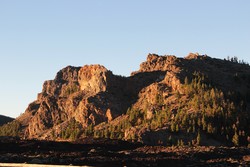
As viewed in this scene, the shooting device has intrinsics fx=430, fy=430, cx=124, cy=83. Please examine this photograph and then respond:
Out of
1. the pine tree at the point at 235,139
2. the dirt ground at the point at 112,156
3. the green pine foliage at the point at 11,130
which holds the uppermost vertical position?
the green pine foliage at the point at 11,130

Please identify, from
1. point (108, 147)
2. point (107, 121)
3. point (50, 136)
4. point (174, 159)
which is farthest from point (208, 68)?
point (174, 159)

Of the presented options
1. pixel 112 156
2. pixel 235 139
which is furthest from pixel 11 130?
pixel 112 156

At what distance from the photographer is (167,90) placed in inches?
5482

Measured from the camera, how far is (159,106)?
130 metres

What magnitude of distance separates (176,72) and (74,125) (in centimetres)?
3871

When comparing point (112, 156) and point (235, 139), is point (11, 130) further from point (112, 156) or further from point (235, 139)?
point (112, 156)

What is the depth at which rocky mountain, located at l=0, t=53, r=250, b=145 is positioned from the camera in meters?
105

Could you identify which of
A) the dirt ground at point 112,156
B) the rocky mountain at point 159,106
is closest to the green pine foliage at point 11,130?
the rocky mountain at point 159,106

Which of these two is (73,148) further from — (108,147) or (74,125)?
(74,125)

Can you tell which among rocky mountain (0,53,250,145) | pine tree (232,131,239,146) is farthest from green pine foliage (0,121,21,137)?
pine tree (232,131,239,146)

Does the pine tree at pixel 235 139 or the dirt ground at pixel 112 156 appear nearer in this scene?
the dirt ground at pixel 112 156

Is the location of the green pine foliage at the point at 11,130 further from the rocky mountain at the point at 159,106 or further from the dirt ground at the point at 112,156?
the dirt ground at the point at 112,156

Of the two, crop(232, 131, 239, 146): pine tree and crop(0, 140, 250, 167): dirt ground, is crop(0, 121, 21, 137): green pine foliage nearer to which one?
crop(0, 140, 250, 167): dirt ground

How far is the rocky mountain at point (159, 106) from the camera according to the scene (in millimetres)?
105125
